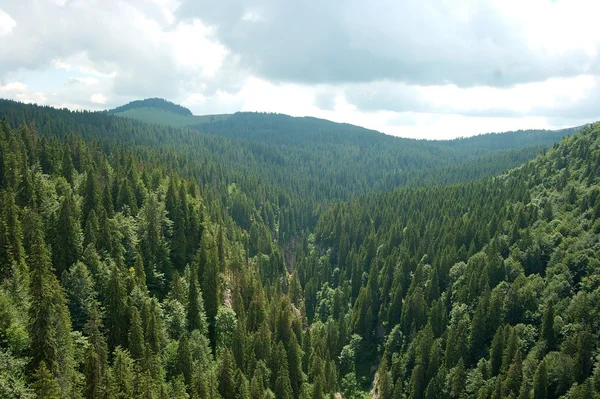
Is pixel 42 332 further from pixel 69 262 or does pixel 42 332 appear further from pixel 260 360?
pixel 260 360

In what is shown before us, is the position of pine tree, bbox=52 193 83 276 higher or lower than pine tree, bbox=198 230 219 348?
higher

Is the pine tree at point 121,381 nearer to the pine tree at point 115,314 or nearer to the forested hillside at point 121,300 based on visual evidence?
the forested hillside at point 121,300

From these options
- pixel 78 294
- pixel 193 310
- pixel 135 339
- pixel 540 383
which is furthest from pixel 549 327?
pixel 78 294

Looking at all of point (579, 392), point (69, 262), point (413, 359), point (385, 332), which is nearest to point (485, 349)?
point (413, 359)

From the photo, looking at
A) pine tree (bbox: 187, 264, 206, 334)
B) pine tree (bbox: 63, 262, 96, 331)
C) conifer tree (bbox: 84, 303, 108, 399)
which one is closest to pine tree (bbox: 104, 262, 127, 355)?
pine tree (bbox: 63, 262, 96, 331)

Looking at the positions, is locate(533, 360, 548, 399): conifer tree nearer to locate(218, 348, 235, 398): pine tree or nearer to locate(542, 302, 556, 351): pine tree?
locate(542, 302, 556, 351): pine tree

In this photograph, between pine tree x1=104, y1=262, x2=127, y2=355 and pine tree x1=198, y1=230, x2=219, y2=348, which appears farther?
pine tree x1=198, y1=230, x2=219, y2=348
